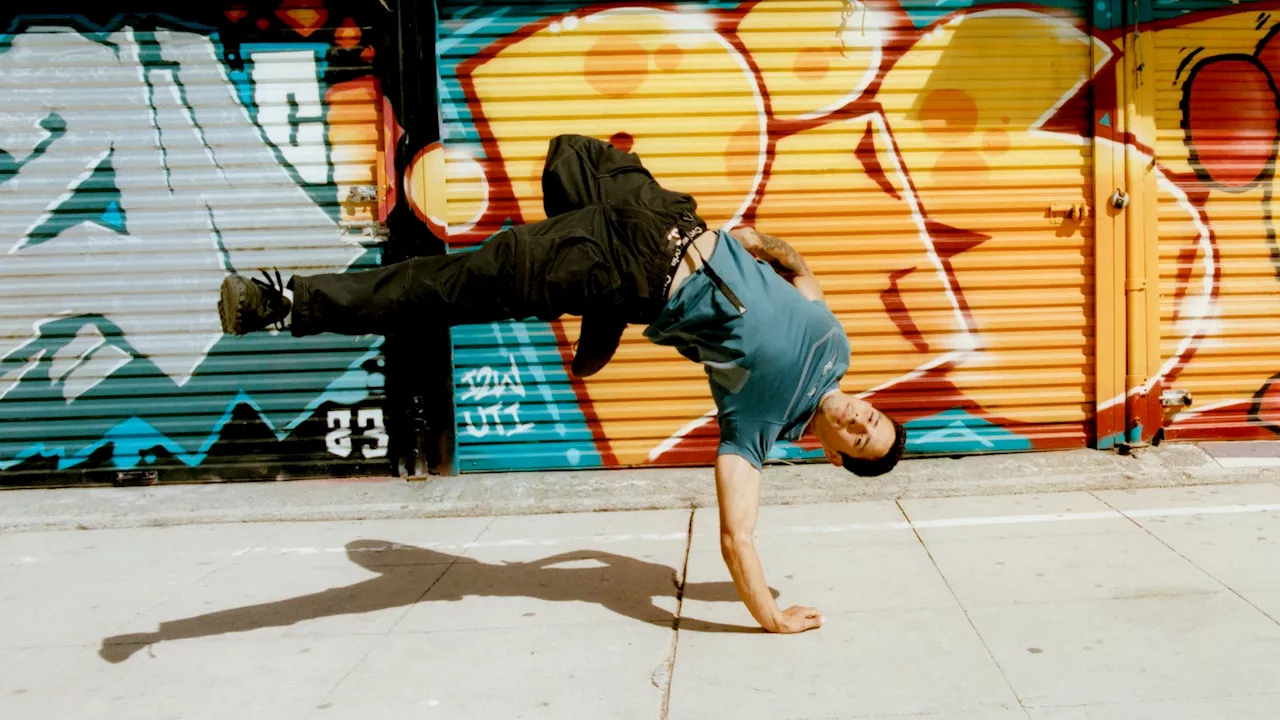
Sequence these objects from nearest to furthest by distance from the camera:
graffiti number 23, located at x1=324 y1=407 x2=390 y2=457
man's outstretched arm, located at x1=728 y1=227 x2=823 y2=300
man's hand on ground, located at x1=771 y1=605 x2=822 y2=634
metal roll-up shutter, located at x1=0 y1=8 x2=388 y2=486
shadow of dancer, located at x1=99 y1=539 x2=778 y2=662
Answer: man's hand on ground, located at x1=771 y1=605 x2=822 y2=634 → shadow of dancer, located at x1=99 y1=539 x2=778 y2=662 → man's outstretched arm, located at x1=728 y1=227 x2=823 y2=300 → metal roll-up shutter, located at x1=0 y1=8 x2=388 y2=486 → graffiti number 23, located at x1=324 y1=407 x2=390 y2=457

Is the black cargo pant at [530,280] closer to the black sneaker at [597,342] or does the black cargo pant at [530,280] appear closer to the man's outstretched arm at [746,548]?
the black sneaker at [597,342]

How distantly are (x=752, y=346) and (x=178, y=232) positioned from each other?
14.8 ft

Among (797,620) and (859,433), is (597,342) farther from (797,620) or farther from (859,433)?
(797,620)

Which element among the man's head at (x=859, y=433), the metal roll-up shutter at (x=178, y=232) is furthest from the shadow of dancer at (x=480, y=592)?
the metal roll-up shutter at (x=178, y=232)

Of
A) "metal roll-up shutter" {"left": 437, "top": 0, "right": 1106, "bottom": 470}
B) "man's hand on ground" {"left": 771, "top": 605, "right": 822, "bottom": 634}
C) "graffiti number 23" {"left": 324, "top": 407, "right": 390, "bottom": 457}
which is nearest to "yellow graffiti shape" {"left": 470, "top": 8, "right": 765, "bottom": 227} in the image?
"metal roll-up shutter" {"left": 437, "top": 0, "right": 1106, "bottom": 470}

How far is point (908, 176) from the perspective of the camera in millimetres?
6844

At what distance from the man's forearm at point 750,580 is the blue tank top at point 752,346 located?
0.35 meters

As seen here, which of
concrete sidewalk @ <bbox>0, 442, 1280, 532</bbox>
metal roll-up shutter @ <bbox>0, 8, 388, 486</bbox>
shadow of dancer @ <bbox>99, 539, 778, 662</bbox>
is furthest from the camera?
metal roll-up shutter @ <bbox>0, 8, 388, 486</bbox>

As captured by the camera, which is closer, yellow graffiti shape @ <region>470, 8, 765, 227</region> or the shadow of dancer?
the shadow of dancer

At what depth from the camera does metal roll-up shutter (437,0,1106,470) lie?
6.78m

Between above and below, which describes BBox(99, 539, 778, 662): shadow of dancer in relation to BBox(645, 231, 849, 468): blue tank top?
below

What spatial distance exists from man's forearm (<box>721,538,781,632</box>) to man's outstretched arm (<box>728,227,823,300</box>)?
1.16 metres

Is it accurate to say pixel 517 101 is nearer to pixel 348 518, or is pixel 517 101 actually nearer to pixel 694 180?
pixel 694 180

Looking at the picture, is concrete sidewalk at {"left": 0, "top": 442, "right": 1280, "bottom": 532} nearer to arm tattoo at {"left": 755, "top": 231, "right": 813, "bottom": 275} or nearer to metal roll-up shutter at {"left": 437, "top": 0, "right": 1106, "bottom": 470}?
metal roll-up shutter at {"left": 437, "top": 0, "right": 1106, "bottom": 470}
